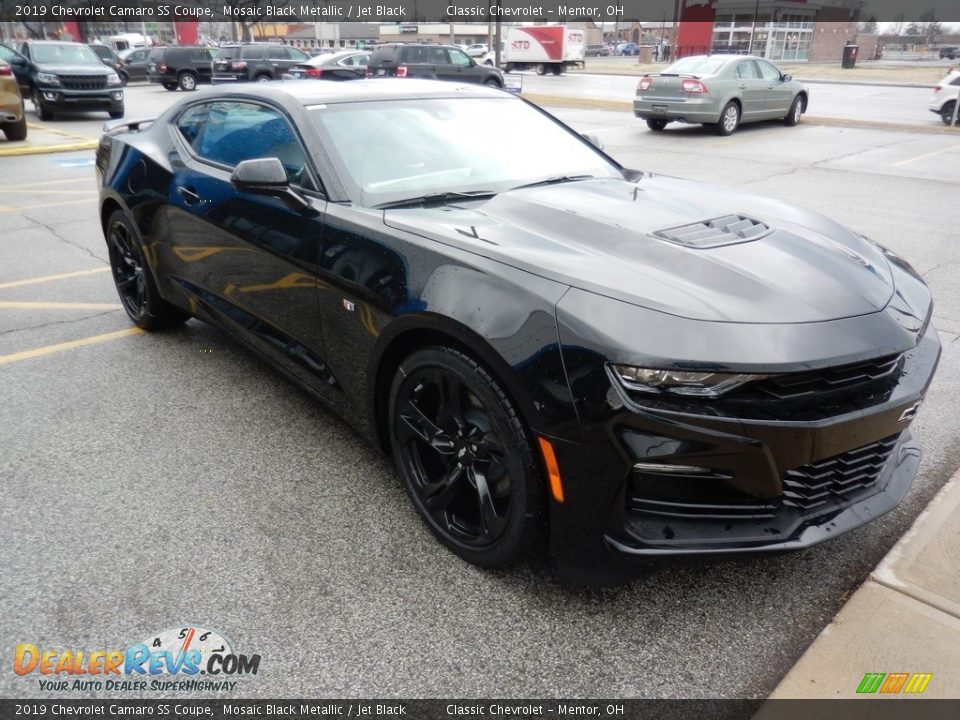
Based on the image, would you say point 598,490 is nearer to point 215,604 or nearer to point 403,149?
point 215,604

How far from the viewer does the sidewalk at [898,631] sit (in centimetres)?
208

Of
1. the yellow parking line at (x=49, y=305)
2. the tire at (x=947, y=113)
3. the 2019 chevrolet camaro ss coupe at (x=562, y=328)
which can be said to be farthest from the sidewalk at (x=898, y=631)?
the tire at (x=947, y=113)

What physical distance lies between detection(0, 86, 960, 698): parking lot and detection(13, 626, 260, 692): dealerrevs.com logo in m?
0.04

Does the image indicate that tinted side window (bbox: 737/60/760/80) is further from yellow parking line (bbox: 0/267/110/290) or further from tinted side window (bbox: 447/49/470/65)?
yellow parking line (bbox: 0/267/110/290)

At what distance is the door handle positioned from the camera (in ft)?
12.4

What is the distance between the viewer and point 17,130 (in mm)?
13500

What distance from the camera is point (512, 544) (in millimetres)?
2381

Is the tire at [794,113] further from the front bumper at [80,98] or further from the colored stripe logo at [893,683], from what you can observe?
the colored stripe logo at [893,683]

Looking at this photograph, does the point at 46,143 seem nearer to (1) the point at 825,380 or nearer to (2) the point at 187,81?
(1) the point at 825,380

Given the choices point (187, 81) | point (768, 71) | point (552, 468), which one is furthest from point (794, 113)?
point (187, 81)

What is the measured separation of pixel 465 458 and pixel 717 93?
13.8 m

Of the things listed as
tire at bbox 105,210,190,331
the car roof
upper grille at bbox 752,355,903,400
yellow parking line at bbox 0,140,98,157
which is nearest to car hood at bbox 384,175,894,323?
upper grille at bbox 752,355,903,400

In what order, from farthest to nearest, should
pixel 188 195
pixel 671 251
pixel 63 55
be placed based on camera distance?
pixel 63 55
pixel 188 195
pixel 671 251

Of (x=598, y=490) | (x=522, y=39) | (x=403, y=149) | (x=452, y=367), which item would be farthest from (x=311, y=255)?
(x=522, y=39)
